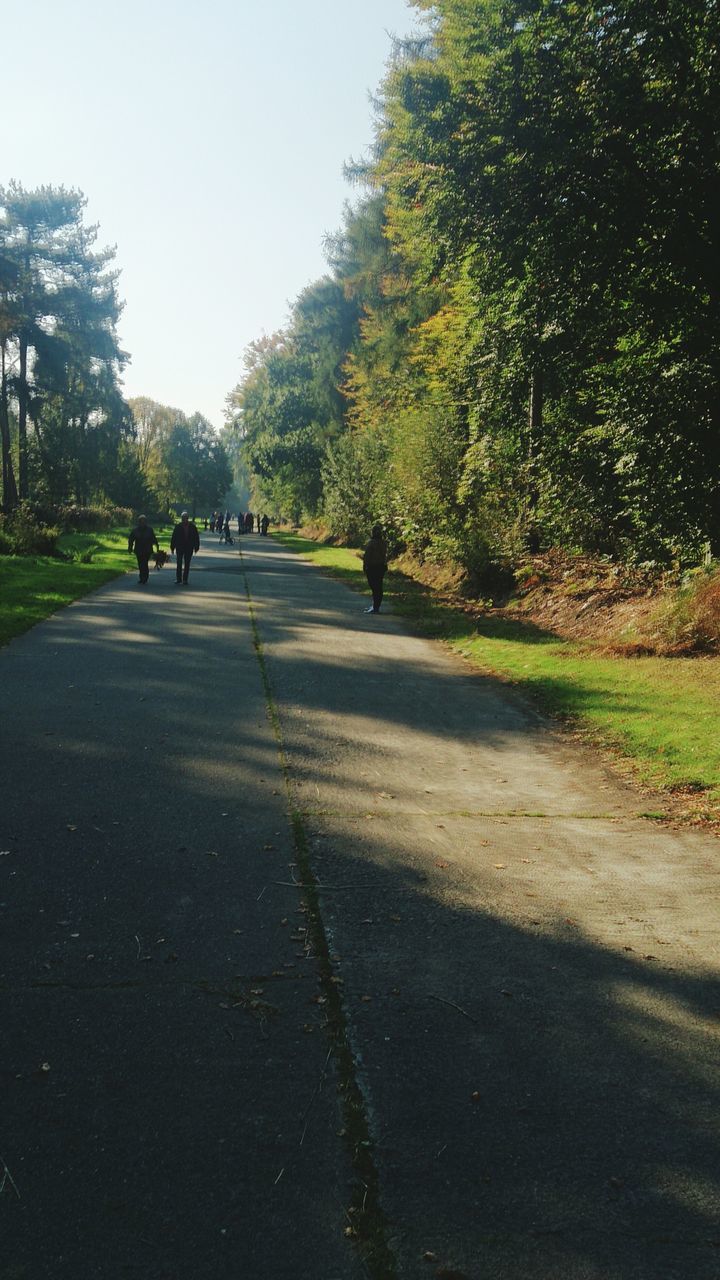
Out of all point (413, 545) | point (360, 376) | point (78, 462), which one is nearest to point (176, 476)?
point (78, 462)

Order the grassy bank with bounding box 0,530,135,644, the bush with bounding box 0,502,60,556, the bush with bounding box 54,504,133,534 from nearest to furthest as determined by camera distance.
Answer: the grassy bank with bounding box 0,530,135,644 → the bush with bounding box 0,502,60,556 → the bush with bounding box 54,504,133,534

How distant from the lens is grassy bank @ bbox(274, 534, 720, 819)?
7.38 metres

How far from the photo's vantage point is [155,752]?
24.0ft

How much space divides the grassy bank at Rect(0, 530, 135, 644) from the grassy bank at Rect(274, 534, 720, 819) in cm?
711

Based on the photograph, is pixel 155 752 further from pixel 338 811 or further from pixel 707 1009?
pixel 707 1009

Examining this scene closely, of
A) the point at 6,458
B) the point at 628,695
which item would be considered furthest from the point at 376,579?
the point at 6,458

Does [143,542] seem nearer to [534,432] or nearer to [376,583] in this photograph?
[376,583]

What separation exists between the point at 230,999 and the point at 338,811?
2694 millimetres

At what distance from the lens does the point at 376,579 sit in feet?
63.2

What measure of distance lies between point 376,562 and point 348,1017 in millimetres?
15840

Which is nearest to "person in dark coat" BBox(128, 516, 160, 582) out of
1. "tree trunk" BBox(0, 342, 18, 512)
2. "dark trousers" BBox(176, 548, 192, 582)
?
"dark trousers" BBox(176, 548, 192, 582)

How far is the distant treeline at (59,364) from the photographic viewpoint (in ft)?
154

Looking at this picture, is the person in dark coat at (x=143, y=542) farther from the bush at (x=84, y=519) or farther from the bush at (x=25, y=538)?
the bush at (x=84, y=519)

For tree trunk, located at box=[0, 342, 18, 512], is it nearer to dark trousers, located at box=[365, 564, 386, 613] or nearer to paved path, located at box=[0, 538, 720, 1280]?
dark trousers, located at box=[365, 564, 386, 613]
